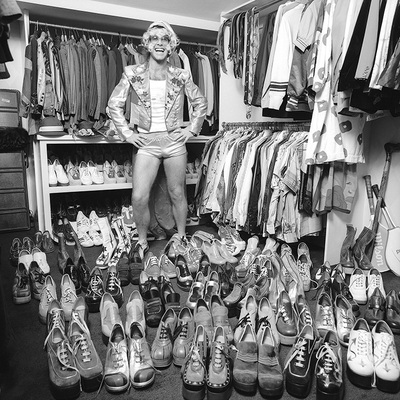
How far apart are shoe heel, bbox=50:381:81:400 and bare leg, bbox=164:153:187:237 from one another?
1.66m

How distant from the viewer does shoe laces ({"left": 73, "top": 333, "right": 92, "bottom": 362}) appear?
1371mm

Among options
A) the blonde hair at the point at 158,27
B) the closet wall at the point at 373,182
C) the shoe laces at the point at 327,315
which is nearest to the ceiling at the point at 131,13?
the blonde hair at the point at 158,27

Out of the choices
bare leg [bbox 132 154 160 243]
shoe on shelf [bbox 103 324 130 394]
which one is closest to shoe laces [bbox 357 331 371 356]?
shoe on shelf [bbox 103 324 130 394]

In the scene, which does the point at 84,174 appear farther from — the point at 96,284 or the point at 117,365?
the point at 117,365

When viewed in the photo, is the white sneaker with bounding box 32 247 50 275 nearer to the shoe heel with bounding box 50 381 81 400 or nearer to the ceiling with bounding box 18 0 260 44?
the shoe heel with bounding box 50 381 81 400

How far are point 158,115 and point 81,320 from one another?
5.52 feet

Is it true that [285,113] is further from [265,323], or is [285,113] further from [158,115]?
[265,323]

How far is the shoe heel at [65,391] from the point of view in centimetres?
126

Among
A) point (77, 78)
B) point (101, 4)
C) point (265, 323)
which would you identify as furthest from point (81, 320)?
point (101, 4)

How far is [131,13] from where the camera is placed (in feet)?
10.6

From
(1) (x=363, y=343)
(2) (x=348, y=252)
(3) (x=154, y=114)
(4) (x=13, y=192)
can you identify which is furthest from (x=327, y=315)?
(4) (x=13, y=192)

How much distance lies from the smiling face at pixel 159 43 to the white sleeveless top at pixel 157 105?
Answer: 18 centimetres

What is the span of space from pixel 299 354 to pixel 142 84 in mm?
2091

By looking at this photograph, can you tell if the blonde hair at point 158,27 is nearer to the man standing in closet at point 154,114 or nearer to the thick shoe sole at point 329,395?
the man standing in closet at point 154,114
